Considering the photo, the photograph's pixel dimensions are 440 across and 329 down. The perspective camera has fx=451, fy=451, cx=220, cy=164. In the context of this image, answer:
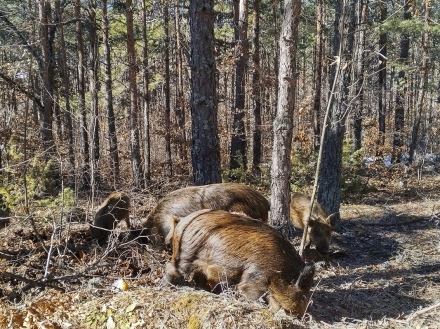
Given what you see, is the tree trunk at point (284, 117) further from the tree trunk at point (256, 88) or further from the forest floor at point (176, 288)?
the tree trunk at point (256, 88)

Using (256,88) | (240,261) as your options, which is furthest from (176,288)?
(256,88)

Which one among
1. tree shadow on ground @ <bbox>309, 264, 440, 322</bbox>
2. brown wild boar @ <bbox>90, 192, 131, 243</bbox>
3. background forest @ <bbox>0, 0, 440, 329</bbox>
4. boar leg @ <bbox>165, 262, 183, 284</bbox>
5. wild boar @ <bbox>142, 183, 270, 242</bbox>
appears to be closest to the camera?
background forest @ <bbox>0, 0, 440, 329</bbox>

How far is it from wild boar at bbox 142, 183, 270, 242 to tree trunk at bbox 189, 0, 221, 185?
1.55 m

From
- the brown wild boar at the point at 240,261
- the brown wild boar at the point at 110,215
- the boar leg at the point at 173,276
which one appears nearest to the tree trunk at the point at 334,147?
the brown wild boar at the point at 110,215

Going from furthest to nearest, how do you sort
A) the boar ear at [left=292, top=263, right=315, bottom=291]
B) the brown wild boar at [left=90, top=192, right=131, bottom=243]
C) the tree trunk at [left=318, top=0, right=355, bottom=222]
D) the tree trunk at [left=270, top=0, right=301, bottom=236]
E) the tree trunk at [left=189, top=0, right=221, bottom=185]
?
the tree trunk at [left=318, top=0, right=355, bottom=222] → the tree trunk at [left=189, top=0, right=221, bottom=185] → the brown wild boar at [left=90, top=192, right=131, bottom=243] → the tree trunk at [left=270, top=0, right=301, bottom=236] → the boar ear at [left=292, top=263, right=315, bottom=291]

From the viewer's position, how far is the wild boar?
265 inches

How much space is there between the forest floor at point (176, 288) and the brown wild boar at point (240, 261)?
220 mm

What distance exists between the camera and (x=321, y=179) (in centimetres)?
954

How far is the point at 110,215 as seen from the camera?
715 centimetres

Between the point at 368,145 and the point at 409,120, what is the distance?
1359 cm

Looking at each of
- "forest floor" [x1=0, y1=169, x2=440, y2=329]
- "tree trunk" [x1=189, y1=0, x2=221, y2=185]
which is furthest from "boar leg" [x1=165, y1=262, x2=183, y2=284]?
"tree trunk" [x1=189, y1=0, x2=221, y2=185]

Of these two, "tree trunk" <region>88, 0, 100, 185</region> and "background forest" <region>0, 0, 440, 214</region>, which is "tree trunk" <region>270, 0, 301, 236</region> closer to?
"background forest" <region>0, 0, 440, 214</region>

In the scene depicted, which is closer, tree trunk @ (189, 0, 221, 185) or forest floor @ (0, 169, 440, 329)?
forest floor @ (0, 169, 440, 329)

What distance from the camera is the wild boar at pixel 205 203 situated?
6.74 metres
